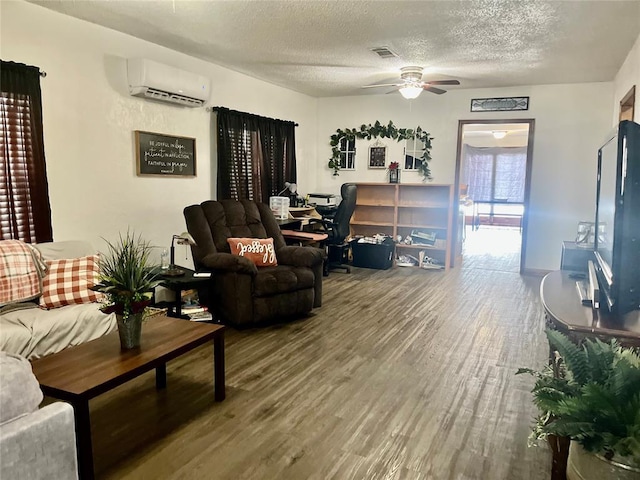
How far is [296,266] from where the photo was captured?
432 cm

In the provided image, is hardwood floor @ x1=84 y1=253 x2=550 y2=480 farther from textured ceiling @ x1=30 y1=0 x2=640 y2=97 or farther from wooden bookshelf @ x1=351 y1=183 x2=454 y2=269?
wooden bookshelf @ x1=351 y1=183 x2=454 y2=269

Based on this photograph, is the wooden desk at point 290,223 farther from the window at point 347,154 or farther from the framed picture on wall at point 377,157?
the framed picture on wall at point 377,157

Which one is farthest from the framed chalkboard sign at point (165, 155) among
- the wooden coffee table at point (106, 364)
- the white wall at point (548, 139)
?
the white wall at point (548, 139)

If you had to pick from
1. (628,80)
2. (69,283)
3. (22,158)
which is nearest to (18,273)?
(69,283)

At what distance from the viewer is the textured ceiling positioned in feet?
10.7

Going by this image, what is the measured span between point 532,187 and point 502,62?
2.03 m

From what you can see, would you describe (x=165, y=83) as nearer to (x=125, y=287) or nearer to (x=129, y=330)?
(x=125, y=287)

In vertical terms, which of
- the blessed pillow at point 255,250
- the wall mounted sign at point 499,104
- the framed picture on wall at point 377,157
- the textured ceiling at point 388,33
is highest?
the textured ceiling at point 388,33

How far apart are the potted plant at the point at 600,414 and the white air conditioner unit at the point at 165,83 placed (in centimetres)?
376

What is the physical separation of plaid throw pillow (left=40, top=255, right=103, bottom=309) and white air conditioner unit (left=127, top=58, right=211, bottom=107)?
5.36ft

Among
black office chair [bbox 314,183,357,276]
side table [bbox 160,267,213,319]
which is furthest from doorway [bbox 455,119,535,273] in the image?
side table [bbox 160,267,213,319]

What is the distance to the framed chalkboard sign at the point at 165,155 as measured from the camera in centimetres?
419

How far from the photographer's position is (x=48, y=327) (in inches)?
105

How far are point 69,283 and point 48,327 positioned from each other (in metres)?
0.45
